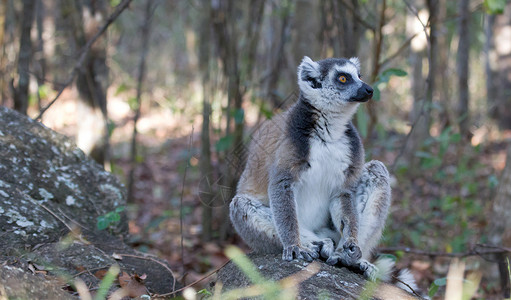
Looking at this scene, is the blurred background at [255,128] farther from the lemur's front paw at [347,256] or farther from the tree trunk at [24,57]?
the lemur's front paw at [347,256]

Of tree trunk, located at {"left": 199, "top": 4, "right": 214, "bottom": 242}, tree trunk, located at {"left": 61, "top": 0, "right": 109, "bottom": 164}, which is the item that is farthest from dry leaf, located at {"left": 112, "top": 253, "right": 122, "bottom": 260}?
tree trunk, located at {"left": 61, "top": 0, "right": 109, "bottom": 164}

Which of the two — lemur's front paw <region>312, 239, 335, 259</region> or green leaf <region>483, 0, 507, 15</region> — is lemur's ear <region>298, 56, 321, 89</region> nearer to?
lemur's front paw <region>312, 239, 335, 259</region>

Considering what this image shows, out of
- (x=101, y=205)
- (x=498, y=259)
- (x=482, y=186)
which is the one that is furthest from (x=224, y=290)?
(x=482, y=186)

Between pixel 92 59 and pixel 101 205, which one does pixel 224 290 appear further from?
pixel 92 59

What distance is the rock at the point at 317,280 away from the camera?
2.99 m

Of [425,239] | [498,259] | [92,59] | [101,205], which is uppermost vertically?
[92,59]

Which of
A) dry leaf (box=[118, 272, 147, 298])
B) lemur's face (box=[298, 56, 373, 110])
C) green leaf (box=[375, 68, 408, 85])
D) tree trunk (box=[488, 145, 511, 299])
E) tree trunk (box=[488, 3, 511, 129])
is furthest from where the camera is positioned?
tree trunk (box=[488, 3, 511, 129])

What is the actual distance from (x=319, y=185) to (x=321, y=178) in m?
0.07

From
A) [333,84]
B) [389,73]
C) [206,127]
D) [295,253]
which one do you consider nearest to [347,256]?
[295,253]

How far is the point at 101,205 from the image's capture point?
4.43 m

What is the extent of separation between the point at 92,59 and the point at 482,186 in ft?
23.9

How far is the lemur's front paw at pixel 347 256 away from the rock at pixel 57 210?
48.8 inches

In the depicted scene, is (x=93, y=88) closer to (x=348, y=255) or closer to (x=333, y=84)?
(x=333, y=84)

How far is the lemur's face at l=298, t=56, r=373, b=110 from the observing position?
3.87 metres
